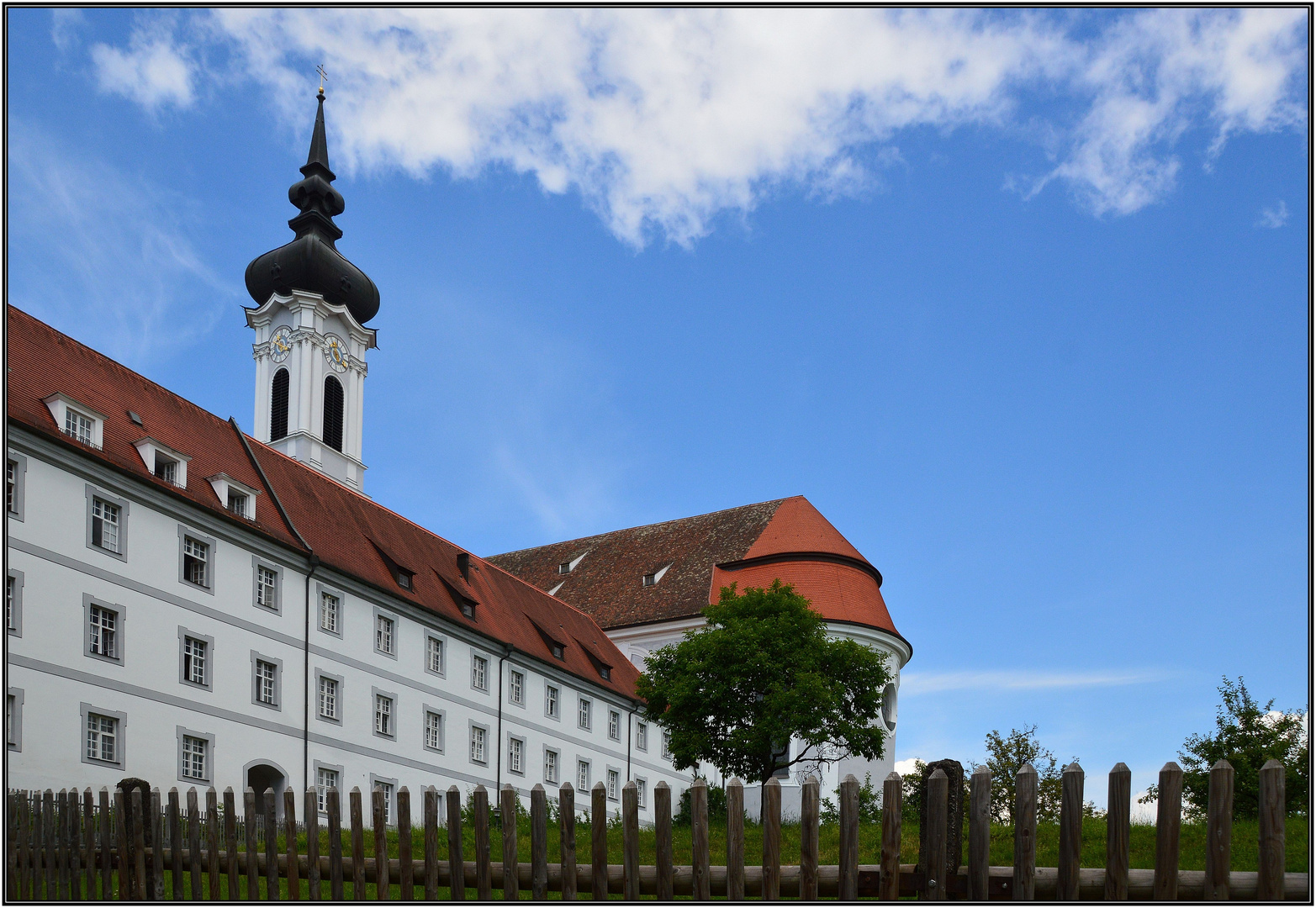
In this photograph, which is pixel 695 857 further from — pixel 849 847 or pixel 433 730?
pixel 433 730

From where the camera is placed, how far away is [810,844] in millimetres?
7305

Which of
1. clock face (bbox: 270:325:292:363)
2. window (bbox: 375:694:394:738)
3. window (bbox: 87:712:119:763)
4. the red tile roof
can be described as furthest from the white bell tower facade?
window (bbox: 87:712:119:763)

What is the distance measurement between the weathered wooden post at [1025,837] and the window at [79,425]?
24956 mm

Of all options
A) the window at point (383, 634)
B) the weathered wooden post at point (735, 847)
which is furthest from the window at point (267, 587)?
the weathered wooden post at point (735, 847)

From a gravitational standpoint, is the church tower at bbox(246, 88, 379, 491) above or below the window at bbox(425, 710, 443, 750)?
above

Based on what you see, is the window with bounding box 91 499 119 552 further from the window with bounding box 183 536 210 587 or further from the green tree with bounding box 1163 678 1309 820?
the green tree with bounding box 1163 678 1309 820

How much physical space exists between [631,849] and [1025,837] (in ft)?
7.85

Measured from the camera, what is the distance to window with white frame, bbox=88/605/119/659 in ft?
87.5

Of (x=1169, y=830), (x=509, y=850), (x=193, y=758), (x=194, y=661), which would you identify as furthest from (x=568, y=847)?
(x=194, y=661)

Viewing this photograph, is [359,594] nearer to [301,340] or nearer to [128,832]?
[128,832]

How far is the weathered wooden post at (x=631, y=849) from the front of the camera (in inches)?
306

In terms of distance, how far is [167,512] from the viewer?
29.0 metres

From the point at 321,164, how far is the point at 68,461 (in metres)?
46.8

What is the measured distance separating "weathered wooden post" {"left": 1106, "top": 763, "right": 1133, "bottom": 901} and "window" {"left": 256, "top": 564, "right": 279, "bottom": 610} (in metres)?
27.5
